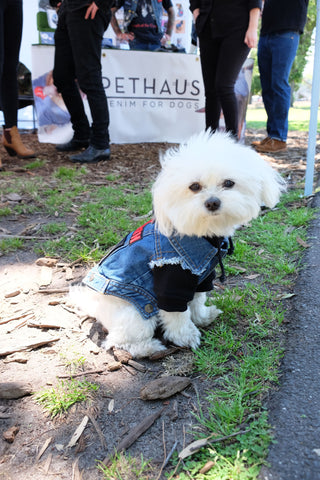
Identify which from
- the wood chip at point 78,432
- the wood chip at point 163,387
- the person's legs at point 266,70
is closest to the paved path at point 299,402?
the wood chip at point 163,387

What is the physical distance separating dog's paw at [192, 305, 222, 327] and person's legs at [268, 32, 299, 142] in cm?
390

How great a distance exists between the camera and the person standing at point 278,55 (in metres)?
4.80

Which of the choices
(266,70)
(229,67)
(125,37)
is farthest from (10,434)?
(125,37)

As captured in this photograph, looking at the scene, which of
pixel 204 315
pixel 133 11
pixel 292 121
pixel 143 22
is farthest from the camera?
pixel 292 121

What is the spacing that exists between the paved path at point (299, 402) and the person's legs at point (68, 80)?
4101mm

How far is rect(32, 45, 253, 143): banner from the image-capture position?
224 inches

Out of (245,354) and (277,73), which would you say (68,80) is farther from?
(245,354)

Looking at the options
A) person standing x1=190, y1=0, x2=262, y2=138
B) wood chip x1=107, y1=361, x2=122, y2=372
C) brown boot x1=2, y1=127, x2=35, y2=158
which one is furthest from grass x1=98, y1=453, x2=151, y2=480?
brown boot x1=2, y1=127, x2=35, y2=158

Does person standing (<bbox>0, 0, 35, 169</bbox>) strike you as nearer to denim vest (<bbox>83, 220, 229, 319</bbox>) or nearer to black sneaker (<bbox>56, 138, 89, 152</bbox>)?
black sneaker (<bbox>56, 138, 89, 152</bbox>)

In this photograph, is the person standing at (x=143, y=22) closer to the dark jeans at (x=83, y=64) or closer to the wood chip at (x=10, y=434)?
the dark jeans at (x=83, y=64)

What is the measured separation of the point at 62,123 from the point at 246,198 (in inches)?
191

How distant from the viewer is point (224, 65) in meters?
3.72

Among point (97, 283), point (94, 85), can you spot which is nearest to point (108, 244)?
point (97, 283)

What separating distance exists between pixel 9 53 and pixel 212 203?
3989 millimetres
